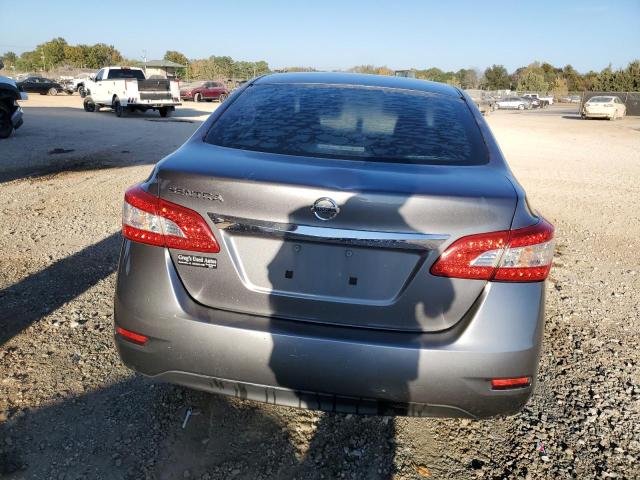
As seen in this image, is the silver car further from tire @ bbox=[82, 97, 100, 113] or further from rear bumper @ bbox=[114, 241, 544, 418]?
tire @ bbox=[82, 97, 100, 113]

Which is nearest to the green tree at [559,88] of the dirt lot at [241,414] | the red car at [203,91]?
the red car at [203,91]

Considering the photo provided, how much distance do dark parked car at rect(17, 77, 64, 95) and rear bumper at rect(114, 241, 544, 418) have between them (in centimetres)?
4328

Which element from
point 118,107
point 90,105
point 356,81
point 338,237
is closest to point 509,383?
point 338,237

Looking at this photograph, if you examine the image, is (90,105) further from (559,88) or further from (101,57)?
(559,88)

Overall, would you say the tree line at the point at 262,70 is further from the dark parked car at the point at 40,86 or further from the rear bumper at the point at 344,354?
the rear bumper at the point at 344,354

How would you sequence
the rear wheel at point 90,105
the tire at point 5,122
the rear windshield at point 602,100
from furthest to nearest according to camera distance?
the rear windshield at point 602,100, the rear wheel at point 90,105, the tire at point 5,122

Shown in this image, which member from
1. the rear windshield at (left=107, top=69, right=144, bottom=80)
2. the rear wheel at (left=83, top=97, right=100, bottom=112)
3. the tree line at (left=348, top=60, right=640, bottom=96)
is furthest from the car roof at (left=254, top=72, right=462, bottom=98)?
the tree line at (left=348, top=60, right=640, bottom=96)

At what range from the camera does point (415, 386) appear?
200 cm

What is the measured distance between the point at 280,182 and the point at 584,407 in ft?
7.43

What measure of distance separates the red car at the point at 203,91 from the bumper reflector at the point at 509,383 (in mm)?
36492

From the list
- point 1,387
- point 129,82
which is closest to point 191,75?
point 129,82

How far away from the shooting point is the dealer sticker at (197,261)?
206 centimetres

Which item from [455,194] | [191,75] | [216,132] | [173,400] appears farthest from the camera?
[191,75]

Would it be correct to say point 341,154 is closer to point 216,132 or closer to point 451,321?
point 216,132
